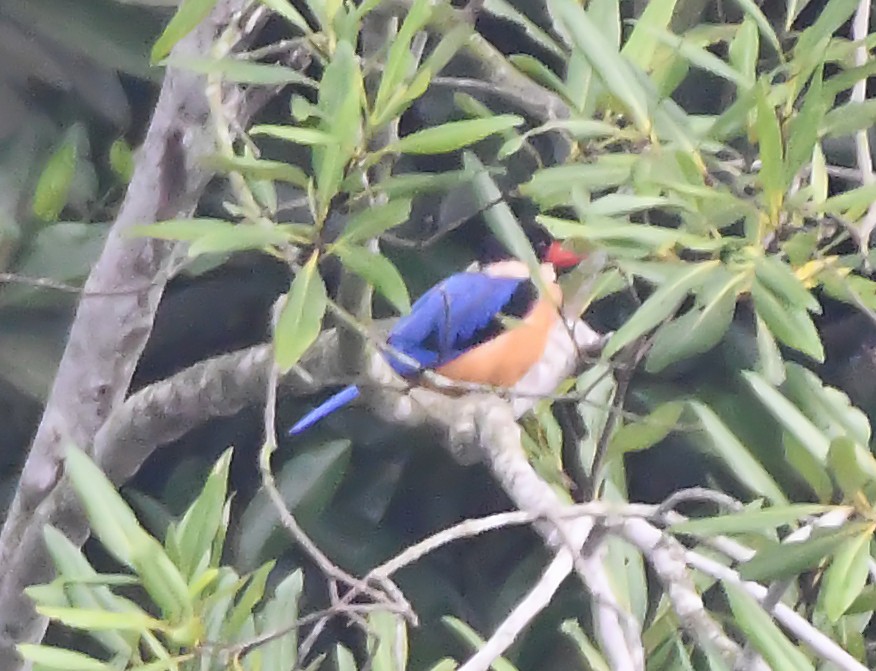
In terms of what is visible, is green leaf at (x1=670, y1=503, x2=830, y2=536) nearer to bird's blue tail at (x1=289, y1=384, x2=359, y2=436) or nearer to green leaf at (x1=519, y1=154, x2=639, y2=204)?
green leaf at (x1=519, y1=154, x2=639, y2=204)

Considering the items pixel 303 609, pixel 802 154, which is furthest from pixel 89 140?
pixel 802 154

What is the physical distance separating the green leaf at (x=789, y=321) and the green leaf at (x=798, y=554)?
0.35 ft

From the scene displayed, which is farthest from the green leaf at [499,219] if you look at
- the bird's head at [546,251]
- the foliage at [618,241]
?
the bird's head at [546,251]

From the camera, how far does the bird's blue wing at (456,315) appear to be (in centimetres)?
127

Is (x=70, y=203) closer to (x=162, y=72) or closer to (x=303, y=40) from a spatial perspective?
(x=162, y=72)

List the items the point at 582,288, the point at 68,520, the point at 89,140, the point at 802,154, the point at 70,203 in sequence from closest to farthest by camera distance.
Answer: the point at 802,154 < the point at 582,288 < the point at 68,520 < the point at 70,203 < the point at 89,140

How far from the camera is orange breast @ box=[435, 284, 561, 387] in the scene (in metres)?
1.29

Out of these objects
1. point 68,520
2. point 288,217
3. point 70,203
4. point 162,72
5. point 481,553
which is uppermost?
point 162,72

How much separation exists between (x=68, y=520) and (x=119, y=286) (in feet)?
0.86

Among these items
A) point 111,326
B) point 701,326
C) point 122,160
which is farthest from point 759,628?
point 122,160

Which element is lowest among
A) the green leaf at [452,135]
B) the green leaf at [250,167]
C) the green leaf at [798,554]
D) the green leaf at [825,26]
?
the green leaf at [798,554]

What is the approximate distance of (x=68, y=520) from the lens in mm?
1103

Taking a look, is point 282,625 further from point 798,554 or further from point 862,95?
point 862,95

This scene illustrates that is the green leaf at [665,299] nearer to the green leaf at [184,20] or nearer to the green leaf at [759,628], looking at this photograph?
the green leaf at [759,628]
